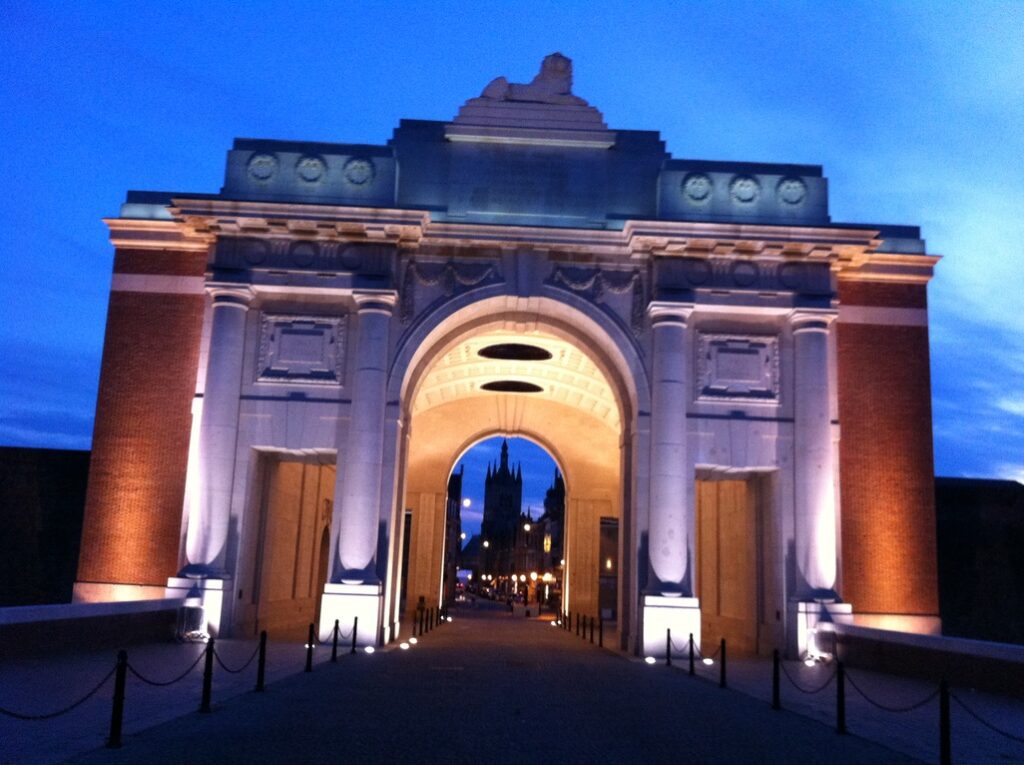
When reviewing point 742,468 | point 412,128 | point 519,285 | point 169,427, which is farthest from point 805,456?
point 169,427

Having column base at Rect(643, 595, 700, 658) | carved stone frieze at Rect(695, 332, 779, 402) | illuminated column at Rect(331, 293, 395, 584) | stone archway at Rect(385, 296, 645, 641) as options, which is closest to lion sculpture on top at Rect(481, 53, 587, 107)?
stone archway at Rect(385, 296, 645, 641)

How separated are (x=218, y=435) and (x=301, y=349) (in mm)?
2924

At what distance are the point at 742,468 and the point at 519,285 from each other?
718 centimetres

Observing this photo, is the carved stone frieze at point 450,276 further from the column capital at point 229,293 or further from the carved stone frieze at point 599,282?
the column capital at point 229,293

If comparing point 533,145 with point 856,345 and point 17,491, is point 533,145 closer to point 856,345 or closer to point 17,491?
point 856,345

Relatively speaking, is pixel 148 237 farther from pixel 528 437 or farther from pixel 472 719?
pixel 528 437

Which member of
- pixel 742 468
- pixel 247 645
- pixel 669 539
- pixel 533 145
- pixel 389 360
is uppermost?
pixel 533 145

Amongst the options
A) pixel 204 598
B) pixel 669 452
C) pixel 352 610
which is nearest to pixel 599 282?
pixel 669 452

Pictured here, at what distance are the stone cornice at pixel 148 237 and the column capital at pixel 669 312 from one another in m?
11.6

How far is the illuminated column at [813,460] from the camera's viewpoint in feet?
79.5

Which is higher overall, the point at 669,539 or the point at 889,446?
the point at 889,446

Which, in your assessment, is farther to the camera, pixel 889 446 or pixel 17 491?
pixel 17 491

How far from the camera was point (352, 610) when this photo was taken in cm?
2359

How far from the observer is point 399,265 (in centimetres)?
2580
